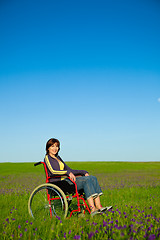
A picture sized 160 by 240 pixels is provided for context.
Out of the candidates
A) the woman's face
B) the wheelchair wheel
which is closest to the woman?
the woman's face

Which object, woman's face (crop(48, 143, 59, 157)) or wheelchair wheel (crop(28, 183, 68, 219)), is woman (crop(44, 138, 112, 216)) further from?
wheelchair wheel (crop(28, 183, 68, 219))

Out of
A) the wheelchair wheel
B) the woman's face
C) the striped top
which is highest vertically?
the woman's face

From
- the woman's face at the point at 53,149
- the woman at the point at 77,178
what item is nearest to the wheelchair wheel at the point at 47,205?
the woman at the point at 77,178

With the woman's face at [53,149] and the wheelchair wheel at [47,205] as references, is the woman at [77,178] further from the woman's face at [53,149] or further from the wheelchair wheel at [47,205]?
the wheelchair wheel at [47,205]

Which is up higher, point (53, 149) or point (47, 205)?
point (53, 149)

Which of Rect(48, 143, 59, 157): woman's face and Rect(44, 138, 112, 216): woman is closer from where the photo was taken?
Rect(44, 138, 112, 216): woman

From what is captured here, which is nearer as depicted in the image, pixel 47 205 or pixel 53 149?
pixel 47 205

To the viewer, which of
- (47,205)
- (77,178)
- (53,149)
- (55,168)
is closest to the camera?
(47,205)

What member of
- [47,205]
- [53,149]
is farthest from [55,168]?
[47,205]

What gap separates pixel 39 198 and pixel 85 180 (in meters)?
1.15

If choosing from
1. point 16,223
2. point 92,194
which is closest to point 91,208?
point 92,194

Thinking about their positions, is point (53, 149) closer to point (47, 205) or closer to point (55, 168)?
point (55, 168)

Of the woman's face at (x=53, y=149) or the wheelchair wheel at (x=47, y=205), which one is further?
the woman's face at (x=53, y=149)

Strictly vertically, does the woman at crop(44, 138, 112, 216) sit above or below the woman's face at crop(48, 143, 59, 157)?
below
